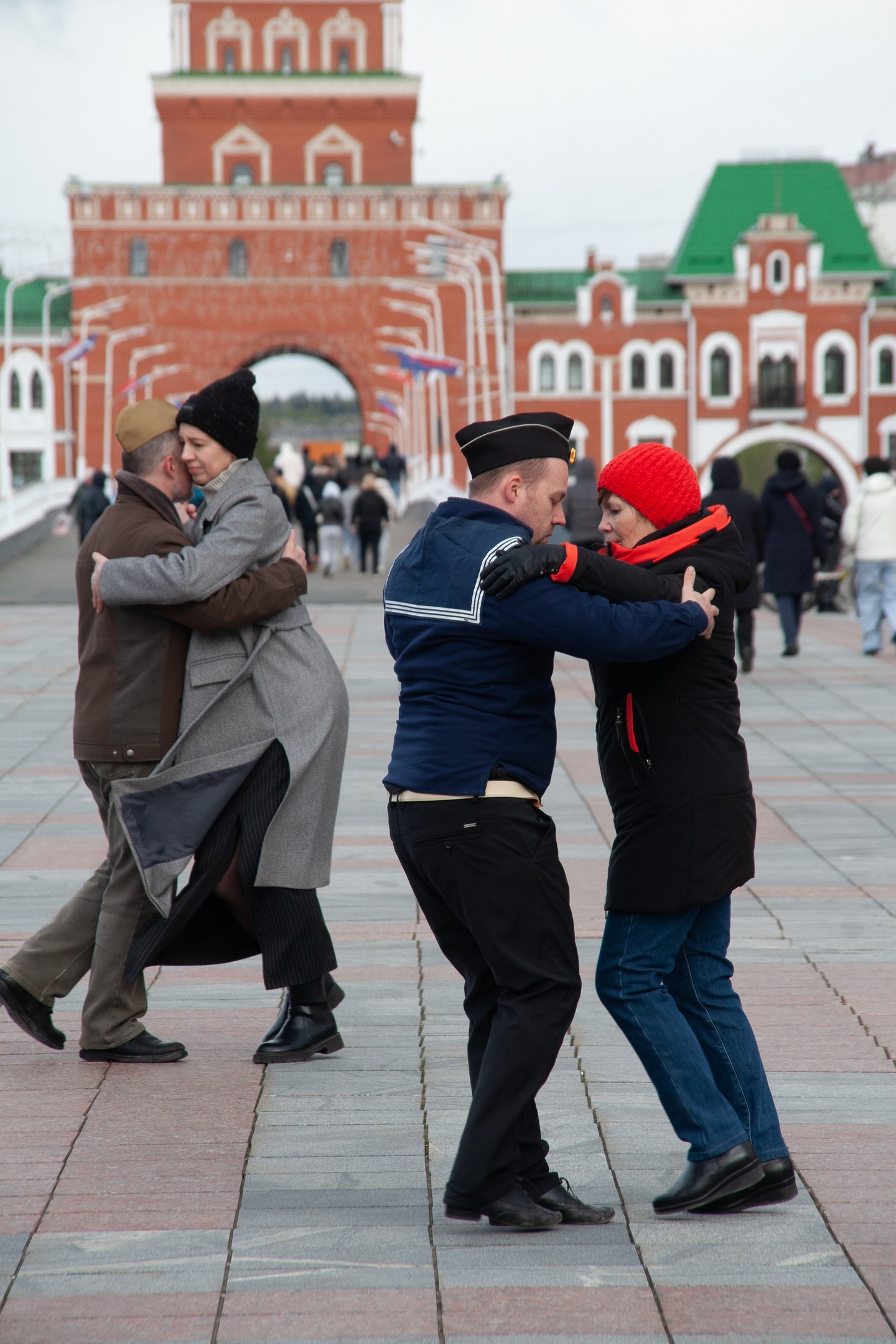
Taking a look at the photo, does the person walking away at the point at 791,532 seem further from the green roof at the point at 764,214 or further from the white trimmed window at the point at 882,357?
the white trimmed window at the point at 882,357

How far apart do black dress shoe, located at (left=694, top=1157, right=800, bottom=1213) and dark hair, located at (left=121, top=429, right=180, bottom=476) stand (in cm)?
230

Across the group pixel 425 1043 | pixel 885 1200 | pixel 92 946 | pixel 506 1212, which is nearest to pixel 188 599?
pixel 92 946

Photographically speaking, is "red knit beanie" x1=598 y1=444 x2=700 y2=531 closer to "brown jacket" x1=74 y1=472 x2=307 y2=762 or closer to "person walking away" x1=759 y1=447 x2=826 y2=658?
"brown jacket" x1=74 y1=472 x2=307 y2=762

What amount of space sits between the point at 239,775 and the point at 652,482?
1.45 m

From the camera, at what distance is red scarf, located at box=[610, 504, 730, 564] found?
11.3 ft

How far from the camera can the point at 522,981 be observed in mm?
3314

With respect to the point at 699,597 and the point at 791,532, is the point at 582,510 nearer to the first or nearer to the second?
the point at 791,532

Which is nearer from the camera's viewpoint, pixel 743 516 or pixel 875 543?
pixel 743 516

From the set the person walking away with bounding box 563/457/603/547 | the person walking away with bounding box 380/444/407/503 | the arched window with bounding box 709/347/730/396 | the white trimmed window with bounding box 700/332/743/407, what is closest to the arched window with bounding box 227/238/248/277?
the white trimmed window with bounding box 700/332/743/407

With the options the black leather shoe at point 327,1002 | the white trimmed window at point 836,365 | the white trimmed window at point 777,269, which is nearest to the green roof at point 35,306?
the white trimmed window at point 777,269

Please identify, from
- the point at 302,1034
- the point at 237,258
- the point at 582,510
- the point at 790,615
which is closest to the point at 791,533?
the point at 790,615

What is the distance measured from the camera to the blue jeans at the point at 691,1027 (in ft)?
11.3

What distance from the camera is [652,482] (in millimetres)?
3420

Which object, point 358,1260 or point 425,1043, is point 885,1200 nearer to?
point 358,1260
